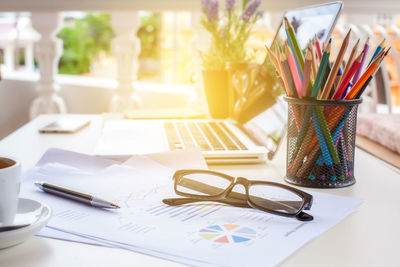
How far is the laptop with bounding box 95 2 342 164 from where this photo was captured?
0.82 m

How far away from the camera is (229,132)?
100cm

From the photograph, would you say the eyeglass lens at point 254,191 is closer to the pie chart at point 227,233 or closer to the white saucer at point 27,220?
the pie chart at point 227,233

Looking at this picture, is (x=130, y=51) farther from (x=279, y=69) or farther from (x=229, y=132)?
(x=279, y=69)

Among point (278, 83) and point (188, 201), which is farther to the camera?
point (278, 83)

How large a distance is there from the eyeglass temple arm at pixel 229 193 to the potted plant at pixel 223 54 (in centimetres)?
60

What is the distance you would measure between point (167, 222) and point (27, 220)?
14cm

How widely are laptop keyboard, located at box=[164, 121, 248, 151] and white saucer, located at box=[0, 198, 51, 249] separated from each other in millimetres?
375

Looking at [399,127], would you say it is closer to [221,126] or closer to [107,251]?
[221,126]

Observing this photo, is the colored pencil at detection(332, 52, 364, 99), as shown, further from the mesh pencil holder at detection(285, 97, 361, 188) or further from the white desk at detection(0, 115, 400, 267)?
the white desk at detection(0, 115, 400, 267)

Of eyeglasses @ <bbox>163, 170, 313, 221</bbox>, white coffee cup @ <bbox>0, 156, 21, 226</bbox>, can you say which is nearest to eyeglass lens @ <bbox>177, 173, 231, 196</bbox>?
eyeglasses @ <bbox>163, 170, 313, 221</bbox>

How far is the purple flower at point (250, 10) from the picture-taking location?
1.13 meters

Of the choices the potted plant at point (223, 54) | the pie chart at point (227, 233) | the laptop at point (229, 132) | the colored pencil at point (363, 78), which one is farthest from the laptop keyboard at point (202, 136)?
the pie chart at point (227, 233)

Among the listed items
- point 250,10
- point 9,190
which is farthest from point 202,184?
point 250,10

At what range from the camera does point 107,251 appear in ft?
1.50
